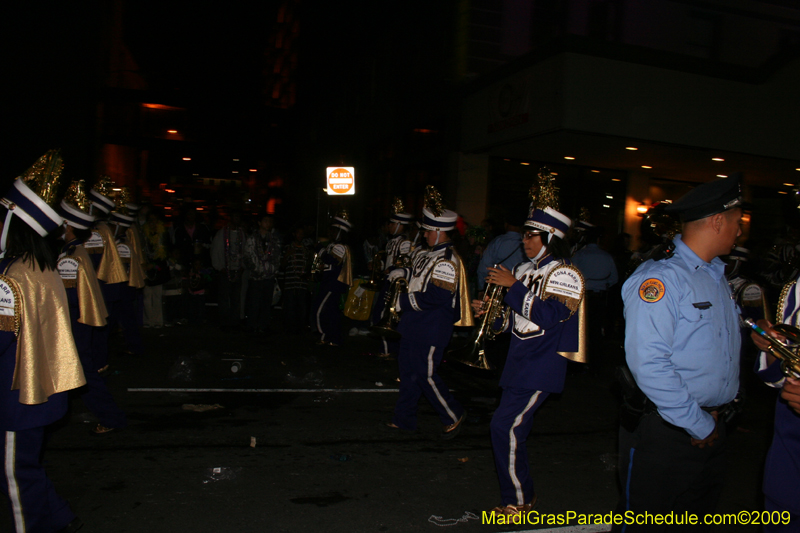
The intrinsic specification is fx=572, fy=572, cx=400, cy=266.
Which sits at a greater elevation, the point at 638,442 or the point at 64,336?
the point at 64,336

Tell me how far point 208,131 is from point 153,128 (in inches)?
151

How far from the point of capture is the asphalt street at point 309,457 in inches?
153

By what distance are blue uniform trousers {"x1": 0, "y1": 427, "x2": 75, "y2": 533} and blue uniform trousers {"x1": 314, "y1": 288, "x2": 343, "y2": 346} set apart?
6.48m

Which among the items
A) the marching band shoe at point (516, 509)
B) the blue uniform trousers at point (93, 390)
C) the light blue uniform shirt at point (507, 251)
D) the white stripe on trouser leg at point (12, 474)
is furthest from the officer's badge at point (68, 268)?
the light blue uniform shirt at point (507, 251)

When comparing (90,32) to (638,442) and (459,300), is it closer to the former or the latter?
(459,300)

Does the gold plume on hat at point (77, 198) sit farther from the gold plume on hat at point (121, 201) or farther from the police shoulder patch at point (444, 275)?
the police shoulder patch at point (444, 275)

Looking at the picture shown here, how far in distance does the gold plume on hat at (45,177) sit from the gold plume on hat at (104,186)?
443 centimetres

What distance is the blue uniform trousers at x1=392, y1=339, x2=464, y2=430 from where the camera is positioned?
5.24m

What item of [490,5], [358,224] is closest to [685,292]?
[490,5]

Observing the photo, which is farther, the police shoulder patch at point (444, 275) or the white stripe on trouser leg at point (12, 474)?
the police shoulder patch at point (444, 275)

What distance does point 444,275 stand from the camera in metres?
5.07

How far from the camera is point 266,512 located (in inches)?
152

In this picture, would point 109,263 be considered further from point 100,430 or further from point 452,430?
point 452,430

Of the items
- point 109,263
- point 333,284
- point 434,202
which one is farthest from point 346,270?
point 434,202
